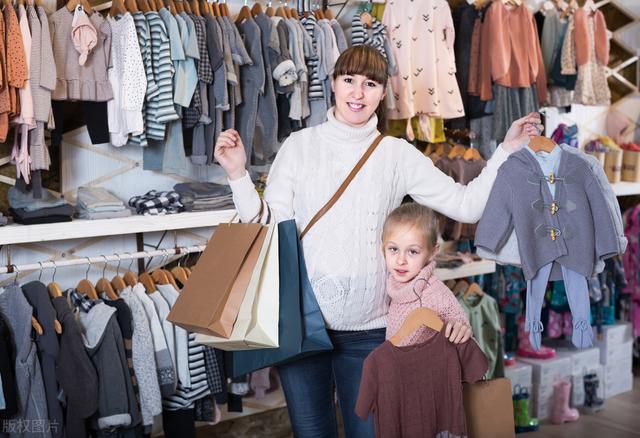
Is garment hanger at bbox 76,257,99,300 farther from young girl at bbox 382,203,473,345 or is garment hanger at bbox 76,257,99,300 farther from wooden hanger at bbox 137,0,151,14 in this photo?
young girl at bbox 382,203,473,345

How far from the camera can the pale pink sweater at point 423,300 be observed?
217 centimetres

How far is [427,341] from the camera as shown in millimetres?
2080

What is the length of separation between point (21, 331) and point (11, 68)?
102 cm

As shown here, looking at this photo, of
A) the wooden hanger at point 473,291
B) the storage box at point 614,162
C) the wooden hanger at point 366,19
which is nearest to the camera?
the wooden hanger at point 366,19

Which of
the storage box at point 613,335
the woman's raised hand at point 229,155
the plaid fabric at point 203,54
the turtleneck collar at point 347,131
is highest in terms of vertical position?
the plaid fabric at point 203,54

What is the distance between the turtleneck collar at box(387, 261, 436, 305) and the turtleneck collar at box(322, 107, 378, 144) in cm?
42

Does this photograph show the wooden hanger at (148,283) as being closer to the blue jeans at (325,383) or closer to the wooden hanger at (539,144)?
the blue jeans at (325,383)

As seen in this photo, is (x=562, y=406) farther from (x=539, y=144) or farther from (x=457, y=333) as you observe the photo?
(x=457, y=333)

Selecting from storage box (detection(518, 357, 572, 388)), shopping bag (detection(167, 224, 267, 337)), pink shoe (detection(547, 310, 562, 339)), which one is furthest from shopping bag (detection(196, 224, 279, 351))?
pink shoe (detection(547, 310, 562, 339))

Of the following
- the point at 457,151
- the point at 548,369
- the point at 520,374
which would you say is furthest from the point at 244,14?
the point at 548,369

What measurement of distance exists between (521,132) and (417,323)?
68 centimetres

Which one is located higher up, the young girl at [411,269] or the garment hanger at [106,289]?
the young girl at [411,269]

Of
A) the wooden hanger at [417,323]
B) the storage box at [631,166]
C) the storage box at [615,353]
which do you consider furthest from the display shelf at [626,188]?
the wooden hanger at [417,323]

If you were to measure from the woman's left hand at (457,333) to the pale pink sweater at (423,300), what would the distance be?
6 centimetres
